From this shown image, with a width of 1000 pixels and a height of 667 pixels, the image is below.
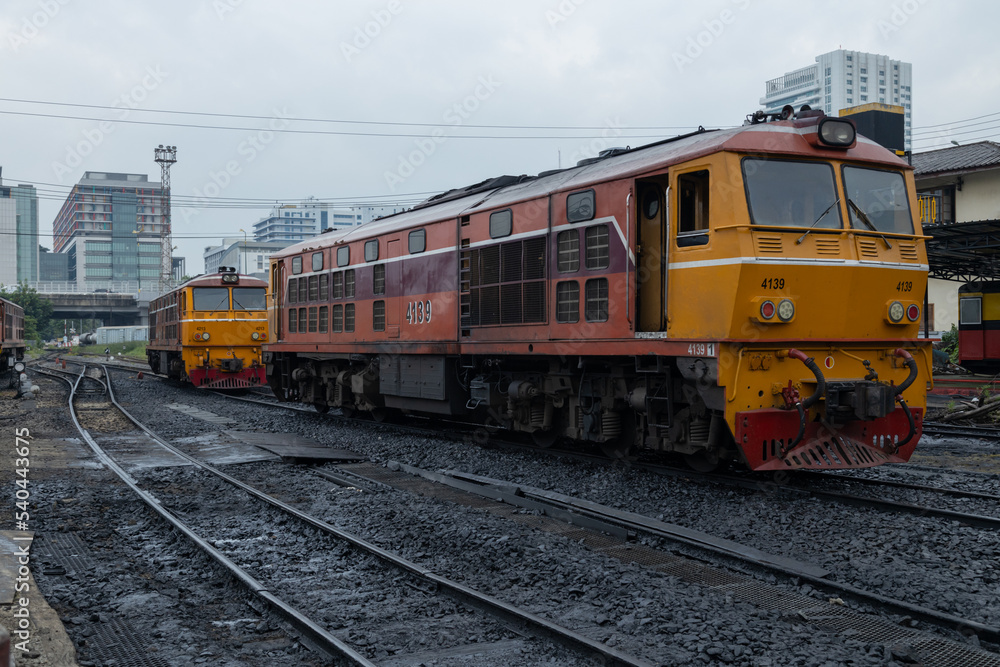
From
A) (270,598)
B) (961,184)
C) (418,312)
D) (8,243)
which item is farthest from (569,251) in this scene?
(8,243)

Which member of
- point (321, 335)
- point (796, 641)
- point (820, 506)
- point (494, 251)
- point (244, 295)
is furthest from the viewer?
point (244, 295)

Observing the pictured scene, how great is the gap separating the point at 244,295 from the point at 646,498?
18594 mm

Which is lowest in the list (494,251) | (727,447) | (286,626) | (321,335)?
(286,626)

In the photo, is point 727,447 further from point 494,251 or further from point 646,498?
point 494,251

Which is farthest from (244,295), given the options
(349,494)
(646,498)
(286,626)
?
(286,626)

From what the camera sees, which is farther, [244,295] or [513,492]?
[244,295]

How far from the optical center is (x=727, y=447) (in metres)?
8.30

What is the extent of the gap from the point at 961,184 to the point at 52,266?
7105 inches

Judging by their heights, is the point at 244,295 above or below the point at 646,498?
above

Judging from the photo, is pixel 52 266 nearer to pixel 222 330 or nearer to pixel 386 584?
pixel 222 330

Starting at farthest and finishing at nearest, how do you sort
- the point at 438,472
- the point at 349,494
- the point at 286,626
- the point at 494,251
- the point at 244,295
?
the point at 244,295 → the point at 494,251 → the point at 438,472 → the point at 349,494 → the point at 286,626

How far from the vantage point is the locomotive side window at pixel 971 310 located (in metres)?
24.5

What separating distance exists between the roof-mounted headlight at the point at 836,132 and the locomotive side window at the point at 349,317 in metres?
9.33

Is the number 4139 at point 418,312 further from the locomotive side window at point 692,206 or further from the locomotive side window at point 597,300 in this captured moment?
the locomotive side window at point 692,206
